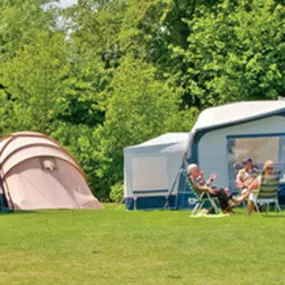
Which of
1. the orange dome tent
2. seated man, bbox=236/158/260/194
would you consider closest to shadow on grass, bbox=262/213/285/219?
seated man, bbox=236/158/260/194

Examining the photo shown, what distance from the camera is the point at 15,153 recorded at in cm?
1772

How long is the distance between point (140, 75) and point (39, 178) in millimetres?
7199

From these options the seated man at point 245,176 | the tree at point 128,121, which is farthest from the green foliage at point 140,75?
the seated man at point 245,176

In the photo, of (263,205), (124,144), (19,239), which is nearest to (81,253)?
(19,239)

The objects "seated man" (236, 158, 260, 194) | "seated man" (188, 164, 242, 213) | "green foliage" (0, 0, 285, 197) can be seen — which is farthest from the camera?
"green foliage" (0, 0, 285, 197)

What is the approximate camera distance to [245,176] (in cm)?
1525

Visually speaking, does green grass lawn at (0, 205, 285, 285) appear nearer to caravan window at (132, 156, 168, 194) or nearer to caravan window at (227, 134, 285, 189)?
caravan window at (227, 134, 285, 189)

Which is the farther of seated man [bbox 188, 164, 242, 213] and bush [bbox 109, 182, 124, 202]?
bush [bbox 109, 182, 124, 202]

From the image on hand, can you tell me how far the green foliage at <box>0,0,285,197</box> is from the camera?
Answer: 76.3 ft

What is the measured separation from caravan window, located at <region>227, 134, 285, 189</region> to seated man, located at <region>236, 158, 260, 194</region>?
1.13 metres

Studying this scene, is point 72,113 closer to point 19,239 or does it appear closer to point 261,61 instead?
point 261,61

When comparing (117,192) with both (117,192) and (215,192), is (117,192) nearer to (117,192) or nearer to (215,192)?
(117,192)

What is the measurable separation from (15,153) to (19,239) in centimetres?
800

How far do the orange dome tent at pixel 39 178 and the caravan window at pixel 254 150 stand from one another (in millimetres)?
→ 3323
